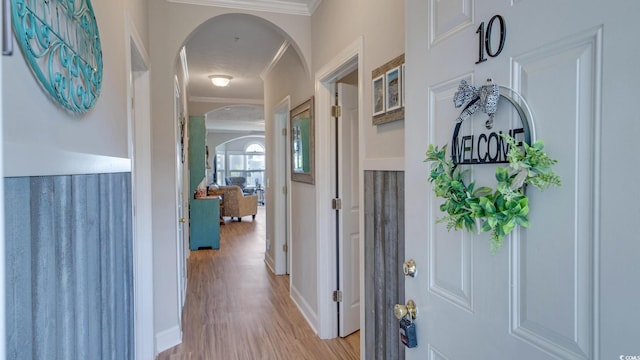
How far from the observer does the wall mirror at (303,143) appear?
322cm

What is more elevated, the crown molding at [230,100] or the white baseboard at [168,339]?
the crown molding at [230,100]

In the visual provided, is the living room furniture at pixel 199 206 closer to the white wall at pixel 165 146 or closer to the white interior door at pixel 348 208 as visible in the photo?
the white wall at pixel 165 146

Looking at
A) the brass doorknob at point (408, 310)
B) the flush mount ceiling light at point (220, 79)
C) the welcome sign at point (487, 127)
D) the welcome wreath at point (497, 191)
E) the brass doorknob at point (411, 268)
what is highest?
the flush mount ceiling light at point (220, 79)

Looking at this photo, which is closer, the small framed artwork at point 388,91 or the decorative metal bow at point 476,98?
the decorative metal bow at point 476,98

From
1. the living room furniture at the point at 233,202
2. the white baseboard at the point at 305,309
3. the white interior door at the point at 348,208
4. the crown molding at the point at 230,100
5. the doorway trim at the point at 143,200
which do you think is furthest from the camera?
the living room furniture at the point at 233,202

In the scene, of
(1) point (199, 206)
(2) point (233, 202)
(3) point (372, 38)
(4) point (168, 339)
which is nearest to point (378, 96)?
(3) point (372, 38)

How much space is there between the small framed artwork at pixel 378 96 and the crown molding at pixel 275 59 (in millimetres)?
1918

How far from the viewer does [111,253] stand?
47.5 inches

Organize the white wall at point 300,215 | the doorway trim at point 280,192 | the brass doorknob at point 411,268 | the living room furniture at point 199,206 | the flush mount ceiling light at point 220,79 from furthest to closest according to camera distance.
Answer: the living room furniture at point 199,206 < the flush mount ceiling light at point 220,79 < the doorway trim at point 280,192 < the white wall at point 300,215 < the brass doorknob at point 411,268

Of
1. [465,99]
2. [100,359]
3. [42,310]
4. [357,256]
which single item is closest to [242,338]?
[357,256]

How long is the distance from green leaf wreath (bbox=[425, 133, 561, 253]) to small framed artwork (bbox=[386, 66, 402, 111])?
2.88 ft

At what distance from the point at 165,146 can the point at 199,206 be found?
3.40m

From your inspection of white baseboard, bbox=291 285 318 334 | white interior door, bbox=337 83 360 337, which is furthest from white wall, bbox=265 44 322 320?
white interior door, bbox=337 83 360 337

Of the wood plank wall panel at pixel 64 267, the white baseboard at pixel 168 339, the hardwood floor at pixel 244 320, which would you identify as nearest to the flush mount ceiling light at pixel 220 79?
the hardwood floor at pixel 244 320
